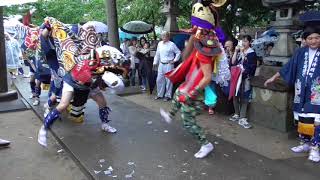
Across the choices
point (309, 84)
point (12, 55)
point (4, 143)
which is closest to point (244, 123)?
point (309, 84)

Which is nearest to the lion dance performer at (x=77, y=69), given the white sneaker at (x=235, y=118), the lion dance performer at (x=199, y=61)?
the lion dance performer at (x=199, y=61)

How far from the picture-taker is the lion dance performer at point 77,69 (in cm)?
561

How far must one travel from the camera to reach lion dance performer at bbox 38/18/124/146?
18.4 feet

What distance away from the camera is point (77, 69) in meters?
5.73

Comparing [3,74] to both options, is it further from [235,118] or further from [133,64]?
[235,118]

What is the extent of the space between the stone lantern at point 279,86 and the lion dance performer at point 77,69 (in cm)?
240

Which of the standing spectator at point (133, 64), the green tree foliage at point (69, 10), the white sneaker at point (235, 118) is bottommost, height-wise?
the white sneaker at point (235, 118)

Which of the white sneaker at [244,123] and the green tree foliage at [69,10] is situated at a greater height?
the green tree foliage at [69,10]

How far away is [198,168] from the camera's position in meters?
4.77

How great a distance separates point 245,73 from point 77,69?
9.43 ft

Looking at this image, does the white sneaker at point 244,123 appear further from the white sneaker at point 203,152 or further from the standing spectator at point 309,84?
the white sneaker at point 203,152

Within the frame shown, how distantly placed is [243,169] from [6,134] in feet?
12.5

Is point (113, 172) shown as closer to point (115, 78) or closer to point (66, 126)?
point (115, 78)

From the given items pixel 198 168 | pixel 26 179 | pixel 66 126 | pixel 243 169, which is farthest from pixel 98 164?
pixel 66 126
